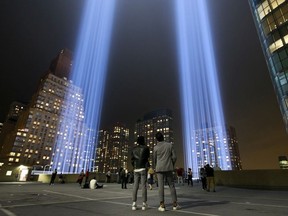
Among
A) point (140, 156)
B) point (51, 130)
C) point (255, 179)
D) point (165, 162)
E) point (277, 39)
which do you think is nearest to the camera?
point (165, 162)

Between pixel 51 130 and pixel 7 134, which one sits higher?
pixel 51 130

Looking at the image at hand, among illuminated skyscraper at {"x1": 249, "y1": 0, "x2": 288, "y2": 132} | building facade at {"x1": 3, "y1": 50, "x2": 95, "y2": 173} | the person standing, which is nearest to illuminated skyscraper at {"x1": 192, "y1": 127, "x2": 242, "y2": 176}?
building facade at {"x1": 3, "y1": 50, "x2": 95, "y2": 173}

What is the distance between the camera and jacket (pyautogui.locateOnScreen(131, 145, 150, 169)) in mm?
5433

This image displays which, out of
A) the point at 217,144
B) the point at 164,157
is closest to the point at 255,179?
the point at 164,157

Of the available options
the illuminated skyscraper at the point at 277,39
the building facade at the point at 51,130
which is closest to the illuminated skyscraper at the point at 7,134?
the building facade at the point at 51,130

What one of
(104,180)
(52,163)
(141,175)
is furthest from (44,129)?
(141,175)

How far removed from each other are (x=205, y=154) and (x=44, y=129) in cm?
14353

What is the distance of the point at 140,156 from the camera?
18.0ft

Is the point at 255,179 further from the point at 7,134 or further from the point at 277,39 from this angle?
the point at 7,134

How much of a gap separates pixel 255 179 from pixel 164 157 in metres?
14.6

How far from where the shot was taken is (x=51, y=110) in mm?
149750

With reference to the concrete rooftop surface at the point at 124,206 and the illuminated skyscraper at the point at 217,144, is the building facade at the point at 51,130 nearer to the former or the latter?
the illuminated skyscraper at the point at 217,144

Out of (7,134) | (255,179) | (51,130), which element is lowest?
(255,179)

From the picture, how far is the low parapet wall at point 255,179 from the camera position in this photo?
14335mm
